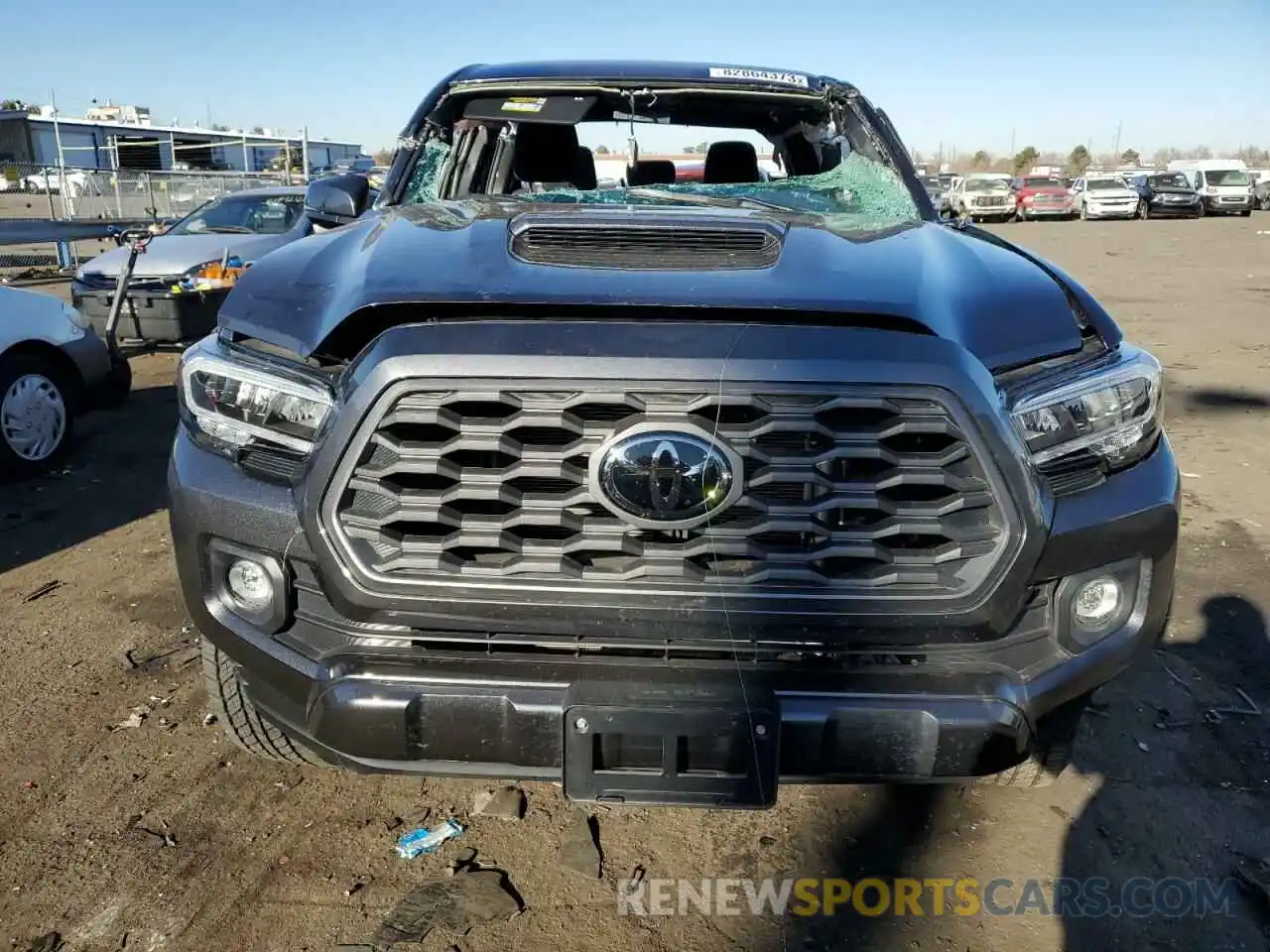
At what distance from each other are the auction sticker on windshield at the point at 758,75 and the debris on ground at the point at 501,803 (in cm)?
264

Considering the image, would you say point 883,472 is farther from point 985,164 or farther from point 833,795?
point 985,164

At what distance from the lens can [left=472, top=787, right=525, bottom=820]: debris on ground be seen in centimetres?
284

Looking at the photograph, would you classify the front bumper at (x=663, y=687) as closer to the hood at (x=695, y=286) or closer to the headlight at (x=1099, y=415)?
the headlight at (x=1099, y=415)

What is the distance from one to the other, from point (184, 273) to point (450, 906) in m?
8.30

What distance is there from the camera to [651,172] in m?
4.08

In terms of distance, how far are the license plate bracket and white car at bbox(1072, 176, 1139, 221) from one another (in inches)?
1483

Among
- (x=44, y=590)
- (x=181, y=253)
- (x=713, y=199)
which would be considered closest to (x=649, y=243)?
→ (x=713, y=199)

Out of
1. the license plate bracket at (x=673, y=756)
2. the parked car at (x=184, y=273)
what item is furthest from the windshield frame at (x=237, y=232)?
the license plate bracket at (x=673, y=756)

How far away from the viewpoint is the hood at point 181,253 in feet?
30.8

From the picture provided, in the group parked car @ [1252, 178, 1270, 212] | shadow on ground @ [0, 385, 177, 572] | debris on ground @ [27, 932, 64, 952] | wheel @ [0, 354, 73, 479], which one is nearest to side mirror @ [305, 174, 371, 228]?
debris on ground @ [27, 932, 64, 952]

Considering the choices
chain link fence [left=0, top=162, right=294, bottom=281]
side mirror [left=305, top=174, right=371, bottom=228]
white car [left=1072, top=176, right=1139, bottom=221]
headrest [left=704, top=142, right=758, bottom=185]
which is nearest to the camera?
side mirror [left=305, top=174, right=371, bottom=228]

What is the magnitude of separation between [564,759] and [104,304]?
900cm

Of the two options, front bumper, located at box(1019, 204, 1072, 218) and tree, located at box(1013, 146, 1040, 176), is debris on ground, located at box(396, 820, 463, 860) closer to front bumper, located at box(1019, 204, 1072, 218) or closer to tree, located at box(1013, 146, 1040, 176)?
front bumper, located at box(1019, 204, 1072, 218)

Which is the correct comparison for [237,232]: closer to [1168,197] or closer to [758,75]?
[758,75]
